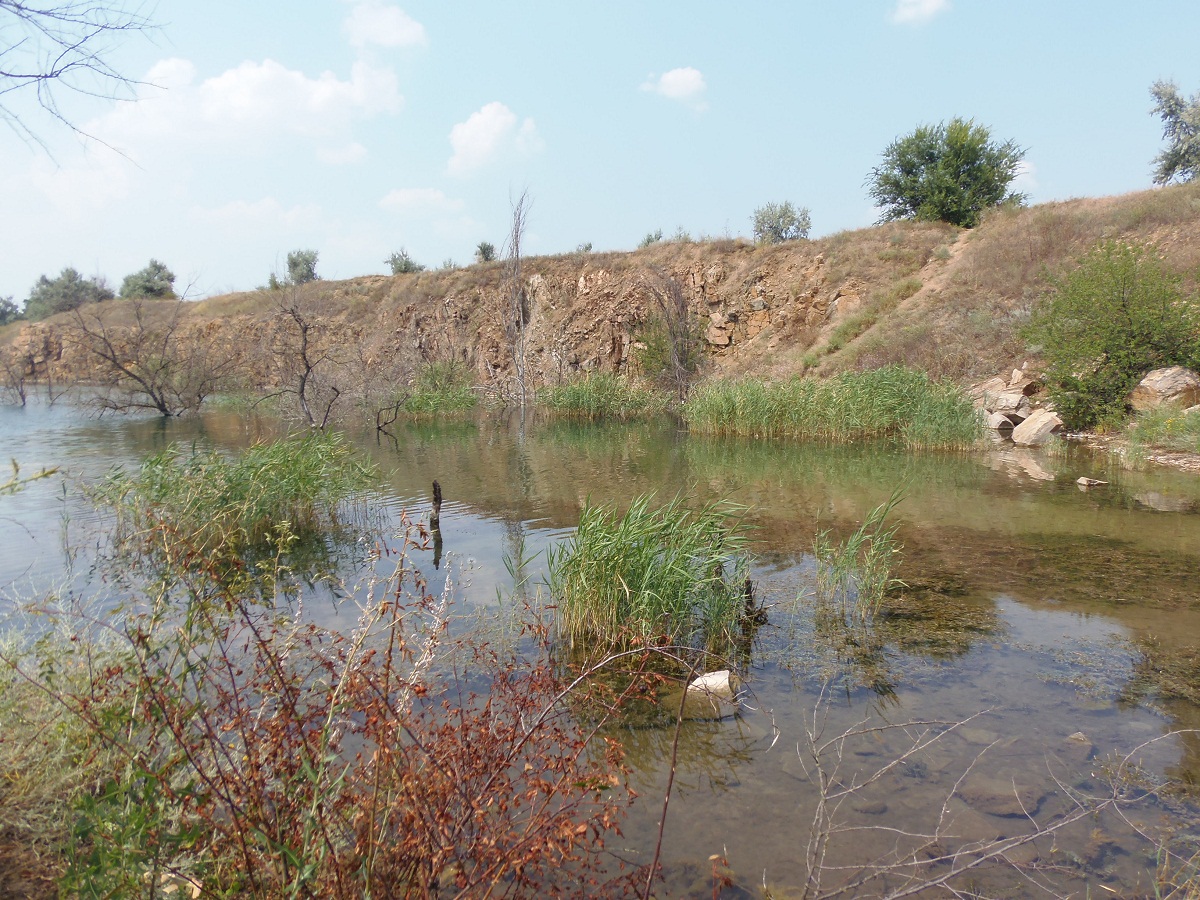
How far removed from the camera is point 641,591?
5.54 meters

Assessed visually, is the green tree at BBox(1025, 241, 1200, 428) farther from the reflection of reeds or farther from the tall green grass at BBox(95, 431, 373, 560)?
the tall green grass at BBox(95, 431, 373, 560)

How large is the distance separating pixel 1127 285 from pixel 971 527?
9811 mm

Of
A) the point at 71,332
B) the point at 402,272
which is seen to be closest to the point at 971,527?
the point at 402,272

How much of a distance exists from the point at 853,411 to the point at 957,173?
1961 cm

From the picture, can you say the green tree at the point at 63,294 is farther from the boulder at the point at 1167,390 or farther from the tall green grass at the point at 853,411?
the boulder at the point at 1167,390

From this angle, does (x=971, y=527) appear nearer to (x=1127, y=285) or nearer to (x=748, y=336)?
(x=1127, y=285)

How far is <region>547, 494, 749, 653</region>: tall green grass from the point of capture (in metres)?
5.48

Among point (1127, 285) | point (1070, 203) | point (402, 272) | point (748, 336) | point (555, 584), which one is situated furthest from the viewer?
point (402, 272)

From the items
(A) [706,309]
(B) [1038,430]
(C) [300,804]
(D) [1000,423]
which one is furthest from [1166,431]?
(A) [706,309]

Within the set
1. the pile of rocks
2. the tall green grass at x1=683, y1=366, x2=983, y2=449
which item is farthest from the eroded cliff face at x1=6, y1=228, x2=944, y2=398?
the tall green grass at x1=683, y1=366, x2=983, y2=449

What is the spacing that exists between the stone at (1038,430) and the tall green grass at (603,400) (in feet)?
33.6

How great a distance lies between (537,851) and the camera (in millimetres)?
2113

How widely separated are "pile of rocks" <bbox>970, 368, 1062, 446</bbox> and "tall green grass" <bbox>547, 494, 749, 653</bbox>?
13.4 m

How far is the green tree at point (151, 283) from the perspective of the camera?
47.7 metres
